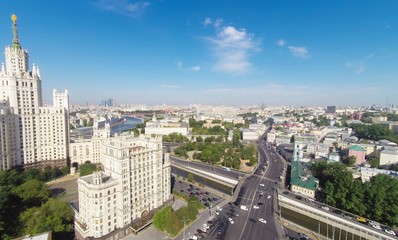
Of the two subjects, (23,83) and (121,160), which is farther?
(23,83)

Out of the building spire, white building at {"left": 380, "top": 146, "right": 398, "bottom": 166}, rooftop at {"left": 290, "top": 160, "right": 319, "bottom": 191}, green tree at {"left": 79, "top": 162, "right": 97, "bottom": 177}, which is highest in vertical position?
the building spire

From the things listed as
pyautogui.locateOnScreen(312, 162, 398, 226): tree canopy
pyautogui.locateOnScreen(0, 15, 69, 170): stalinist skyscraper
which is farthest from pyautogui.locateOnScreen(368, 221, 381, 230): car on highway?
pyautogui.locateOnScreen(0, 15, 69, 170): stalinist skyscraper

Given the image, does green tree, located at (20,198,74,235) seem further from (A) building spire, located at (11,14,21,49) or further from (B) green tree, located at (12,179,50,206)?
(A) building spire, located at (11,14,21,49)

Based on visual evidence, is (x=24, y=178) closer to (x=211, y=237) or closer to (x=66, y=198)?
(x=66, y=198)

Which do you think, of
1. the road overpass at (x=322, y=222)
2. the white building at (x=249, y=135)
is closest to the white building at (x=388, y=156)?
the road overpass at (x=322, y=222)

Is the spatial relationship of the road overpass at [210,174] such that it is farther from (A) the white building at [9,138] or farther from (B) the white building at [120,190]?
(A) the white building at [9,138]

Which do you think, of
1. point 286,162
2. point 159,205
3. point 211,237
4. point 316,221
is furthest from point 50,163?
point 286,162

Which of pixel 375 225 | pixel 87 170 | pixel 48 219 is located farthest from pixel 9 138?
pixel 375 225
